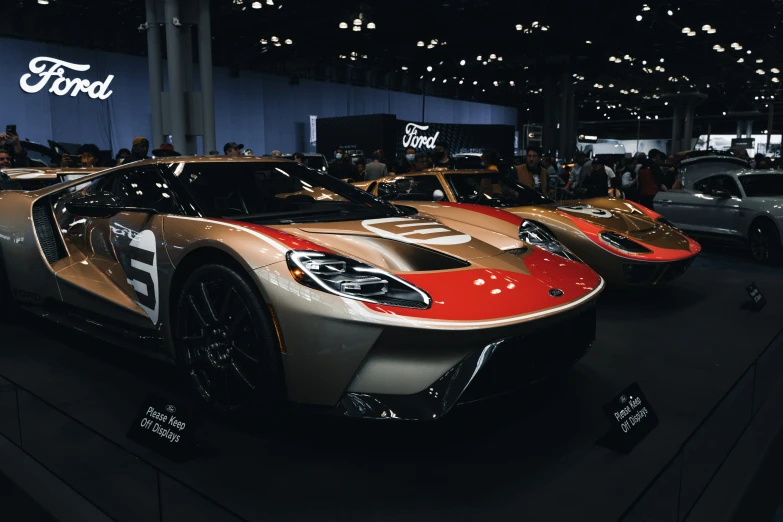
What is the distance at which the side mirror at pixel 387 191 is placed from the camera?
5582 millimetres

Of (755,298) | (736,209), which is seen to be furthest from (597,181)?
(755,298)

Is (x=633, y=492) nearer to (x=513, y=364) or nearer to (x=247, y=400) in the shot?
(x=513, y=364)

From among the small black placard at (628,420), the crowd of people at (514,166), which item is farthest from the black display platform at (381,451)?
the crowd of people at (514,166)

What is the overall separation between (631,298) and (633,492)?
304cm

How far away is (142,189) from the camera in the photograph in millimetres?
3021

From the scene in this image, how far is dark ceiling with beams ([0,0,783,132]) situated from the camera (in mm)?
15164

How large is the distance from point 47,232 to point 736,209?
274 inches

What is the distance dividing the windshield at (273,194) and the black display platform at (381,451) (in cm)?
86

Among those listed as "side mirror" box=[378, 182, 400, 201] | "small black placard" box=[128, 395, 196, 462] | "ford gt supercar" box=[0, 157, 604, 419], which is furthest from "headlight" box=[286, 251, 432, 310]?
"side mirror" box=[378, 182, 400, 201]

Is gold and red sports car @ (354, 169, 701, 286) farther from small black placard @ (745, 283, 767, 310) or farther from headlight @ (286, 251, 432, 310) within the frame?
headlight @ (286, 251, 432, 310)

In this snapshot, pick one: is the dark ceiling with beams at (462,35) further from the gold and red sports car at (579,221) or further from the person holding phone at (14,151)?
the gold and red sports car at (579,221)

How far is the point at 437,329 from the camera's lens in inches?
79.2

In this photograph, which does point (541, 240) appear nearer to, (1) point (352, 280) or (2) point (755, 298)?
(1) point (352, 280)

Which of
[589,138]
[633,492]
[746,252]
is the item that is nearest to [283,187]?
[633,492]
